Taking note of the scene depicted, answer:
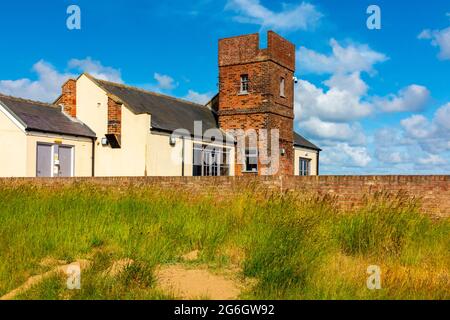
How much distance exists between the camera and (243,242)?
27.0ft

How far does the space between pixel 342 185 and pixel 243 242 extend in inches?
171

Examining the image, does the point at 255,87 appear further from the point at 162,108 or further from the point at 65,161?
the point at 65,161

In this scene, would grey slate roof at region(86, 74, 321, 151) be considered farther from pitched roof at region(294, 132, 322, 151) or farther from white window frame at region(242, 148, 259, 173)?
white window frame at region(242, 148, 259, 173)

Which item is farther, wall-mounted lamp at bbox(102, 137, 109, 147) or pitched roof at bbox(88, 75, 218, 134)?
pitched roof at bbox(88, 75, 218, 134)

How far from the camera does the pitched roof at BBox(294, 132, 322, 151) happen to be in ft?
102

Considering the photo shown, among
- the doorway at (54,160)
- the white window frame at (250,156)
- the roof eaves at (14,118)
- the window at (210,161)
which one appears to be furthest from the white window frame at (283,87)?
the roof eaves at (14,118)

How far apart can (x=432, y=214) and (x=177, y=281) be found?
263 inches

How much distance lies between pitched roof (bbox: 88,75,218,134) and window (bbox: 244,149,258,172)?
2602 millimetres

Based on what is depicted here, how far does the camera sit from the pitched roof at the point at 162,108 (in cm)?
2305

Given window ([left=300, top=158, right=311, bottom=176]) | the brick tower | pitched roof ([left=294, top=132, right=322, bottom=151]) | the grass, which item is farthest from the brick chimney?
window ([left=300, top=158, right=311, bottom=176])

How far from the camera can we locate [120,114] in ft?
73.5

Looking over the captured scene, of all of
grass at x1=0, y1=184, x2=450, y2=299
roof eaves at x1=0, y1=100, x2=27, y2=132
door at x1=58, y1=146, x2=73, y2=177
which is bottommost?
grass at x1=0, y1=184, x2=450, y2=299

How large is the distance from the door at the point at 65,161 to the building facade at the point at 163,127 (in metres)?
0.04
